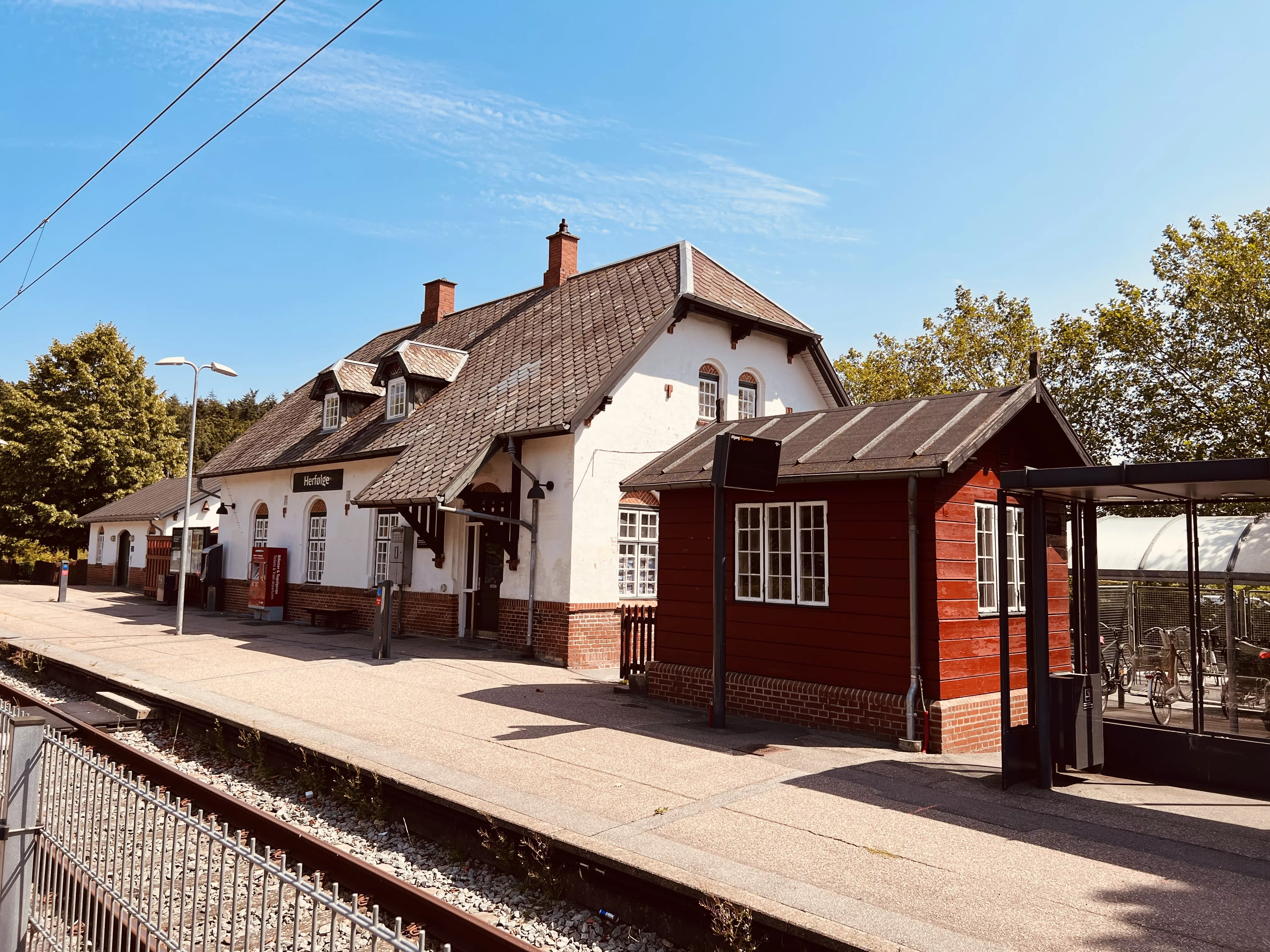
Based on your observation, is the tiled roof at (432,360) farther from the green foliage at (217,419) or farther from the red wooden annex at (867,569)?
the green foliage at (217,419)

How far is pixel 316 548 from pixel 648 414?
37.1 feet

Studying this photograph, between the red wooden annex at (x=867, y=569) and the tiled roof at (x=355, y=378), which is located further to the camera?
the tiled roof at (x=355, y=378)

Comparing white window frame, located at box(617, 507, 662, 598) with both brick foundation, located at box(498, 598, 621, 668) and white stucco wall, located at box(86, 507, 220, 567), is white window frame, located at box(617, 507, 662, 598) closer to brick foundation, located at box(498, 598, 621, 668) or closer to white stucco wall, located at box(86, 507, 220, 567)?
brick foundation, located at box(498, 598, 621, 668)

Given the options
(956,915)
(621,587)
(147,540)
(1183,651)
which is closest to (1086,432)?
(1183,651)

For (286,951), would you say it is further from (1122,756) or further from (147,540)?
(147,540)

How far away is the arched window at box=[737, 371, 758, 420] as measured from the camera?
63.5ft

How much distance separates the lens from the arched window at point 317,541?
76.5ft

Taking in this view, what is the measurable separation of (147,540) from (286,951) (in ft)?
101

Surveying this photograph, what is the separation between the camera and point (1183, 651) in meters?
15.1

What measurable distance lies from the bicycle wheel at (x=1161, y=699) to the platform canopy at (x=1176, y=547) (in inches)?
104

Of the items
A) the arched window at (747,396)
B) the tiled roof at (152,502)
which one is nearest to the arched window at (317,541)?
the tiled roof at (152,502)

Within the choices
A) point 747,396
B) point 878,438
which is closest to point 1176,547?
point 747,396

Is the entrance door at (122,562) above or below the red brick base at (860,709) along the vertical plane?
above

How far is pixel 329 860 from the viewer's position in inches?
236
